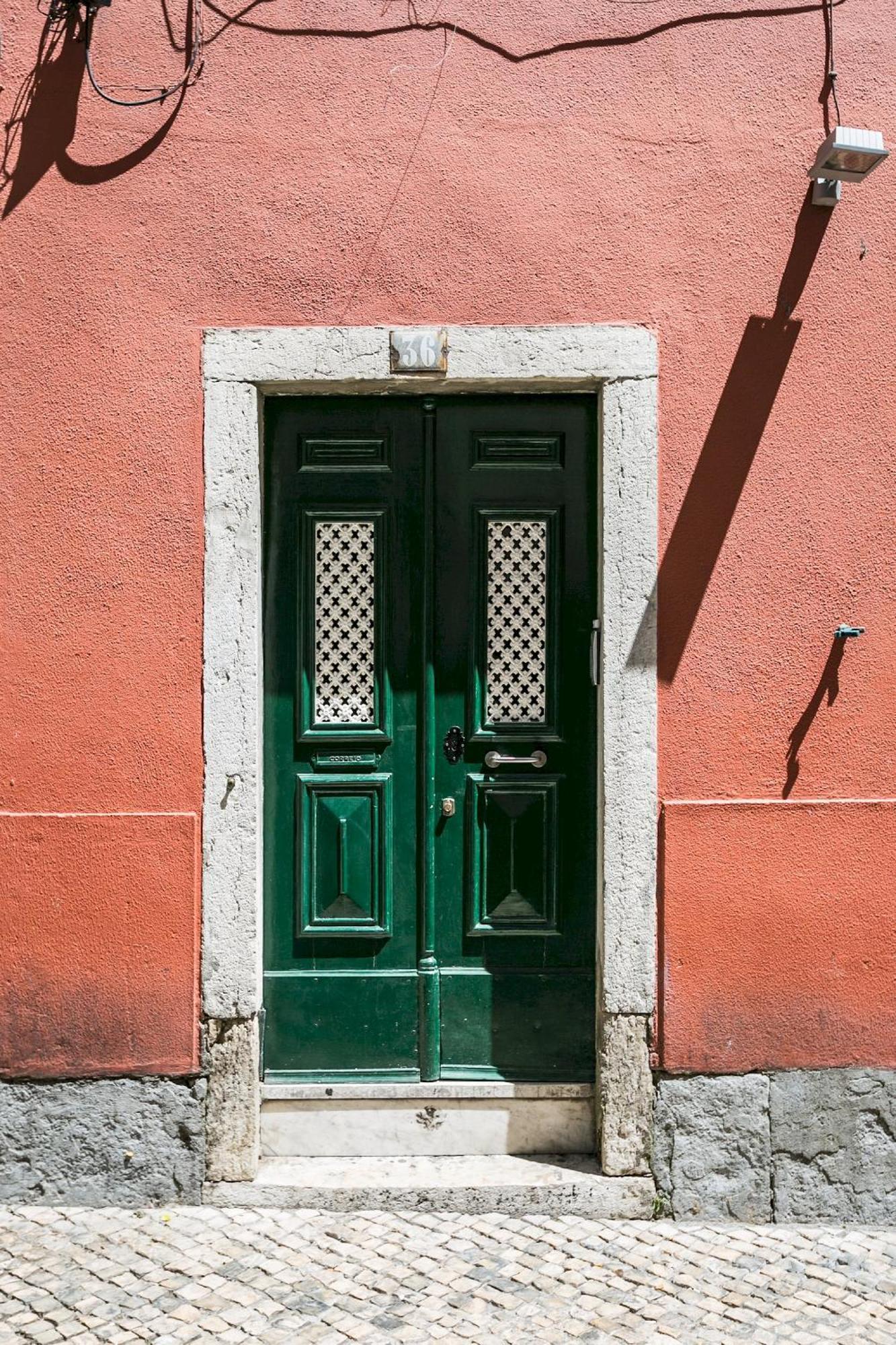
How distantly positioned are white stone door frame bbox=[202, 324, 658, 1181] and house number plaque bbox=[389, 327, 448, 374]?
1.4 inches

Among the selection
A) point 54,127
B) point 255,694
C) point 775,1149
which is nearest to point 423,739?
point 255,694

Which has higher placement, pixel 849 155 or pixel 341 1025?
pixel 849 155

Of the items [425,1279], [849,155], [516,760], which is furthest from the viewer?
[516,760]

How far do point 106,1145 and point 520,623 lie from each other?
84.5 inches

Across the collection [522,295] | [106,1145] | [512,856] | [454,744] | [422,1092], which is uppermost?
[522,295]

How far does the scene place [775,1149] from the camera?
141 inches

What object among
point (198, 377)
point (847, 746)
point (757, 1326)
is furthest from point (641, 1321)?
point (198, 377)

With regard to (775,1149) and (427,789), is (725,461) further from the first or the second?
(775,1149)

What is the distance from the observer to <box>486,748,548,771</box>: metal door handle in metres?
3.78

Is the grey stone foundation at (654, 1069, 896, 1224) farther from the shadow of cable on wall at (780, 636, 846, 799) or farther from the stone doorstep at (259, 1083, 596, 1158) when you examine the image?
the shadow of cable on wall at (780, 636, 846, 799)

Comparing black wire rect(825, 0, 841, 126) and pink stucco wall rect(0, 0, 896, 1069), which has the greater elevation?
black wire rect(825, 0, 841, 126)

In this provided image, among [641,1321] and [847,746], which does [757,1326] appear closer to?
[641,1321]

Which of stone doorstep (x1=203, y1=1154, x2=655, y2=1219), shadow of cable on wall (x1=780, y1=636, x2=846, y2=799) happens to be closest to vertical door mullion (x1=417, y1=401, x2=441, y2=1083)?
stone doorstep (x1=203, y1=1154, x2=655, y2=1219)

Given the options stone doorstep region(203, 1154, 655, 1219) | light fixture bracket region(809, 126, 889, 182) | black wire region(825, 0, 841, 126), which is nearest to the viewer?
light fixture bracket region(809, 126, 889, 182)
